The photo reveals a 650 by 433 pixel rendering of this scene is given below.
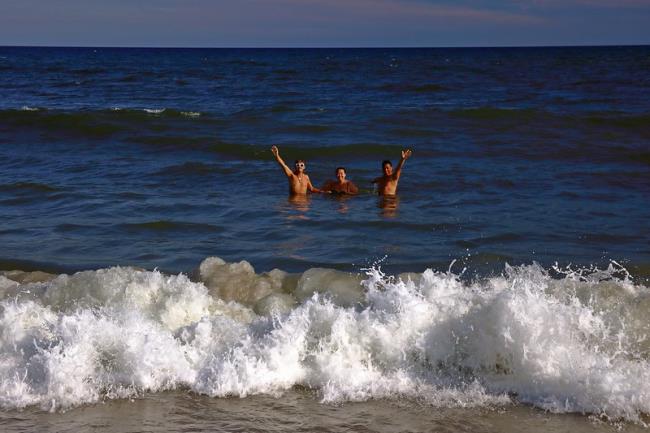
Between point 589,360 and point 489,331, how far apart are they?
69cm

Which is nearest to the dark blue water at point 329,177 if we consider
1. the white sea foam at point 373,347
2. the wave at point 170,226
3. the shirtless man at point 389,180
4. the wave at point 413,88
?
the wave at point 170,226

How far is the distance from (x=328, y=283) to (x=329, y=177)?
7.09 m

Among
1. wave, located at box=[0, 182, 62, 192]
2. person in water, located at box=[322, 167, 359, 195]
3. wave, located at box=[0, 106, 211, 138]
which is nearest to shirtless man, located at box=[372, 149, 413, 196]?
person in water, located at box=[322, 167, 359, 195]

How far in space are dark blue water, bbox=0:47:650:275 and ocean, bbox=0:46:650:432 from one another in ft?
0.19

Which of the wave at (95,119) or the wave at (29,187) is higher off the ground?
the wave at (95,119)

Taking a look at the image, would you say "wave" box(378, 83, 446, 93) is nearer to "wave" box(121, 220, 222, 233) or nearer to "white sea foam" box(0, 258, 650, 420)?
"wave" box(121, 220, 222, 233)

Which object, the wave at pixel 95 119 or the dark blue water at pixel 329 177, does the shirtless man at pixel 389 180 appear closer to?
the dark blue water at pixel 329 177

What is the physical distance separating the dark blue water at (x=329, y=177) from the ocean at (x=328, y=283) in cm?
6

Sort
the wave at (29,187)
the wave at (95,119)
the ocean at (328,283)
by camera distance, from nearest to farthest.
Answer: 1. the ocean at (328,283)
2. the wave at (29,187)
3. the wave at (95,119)

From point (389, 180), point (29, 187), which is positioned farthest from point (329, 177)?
point (29, 187)

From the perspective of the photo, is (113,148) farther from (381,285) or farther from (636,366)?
(636,366)

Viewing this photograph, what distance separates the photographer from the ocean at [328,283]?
5062 millimetres

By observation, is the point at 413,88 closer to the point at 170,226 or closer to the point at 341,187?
the point at 341,187

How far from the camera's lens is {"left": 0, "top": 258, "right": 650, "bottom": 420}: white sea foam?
5152 mm
